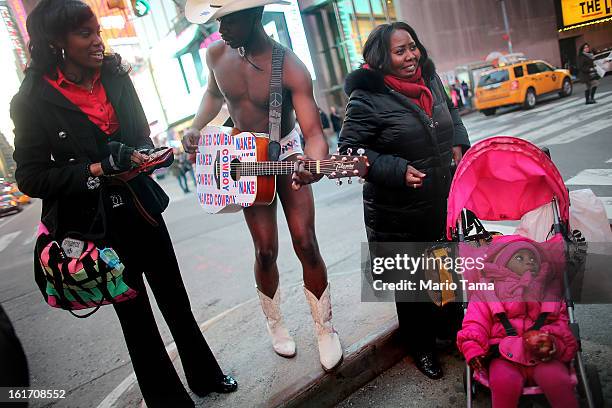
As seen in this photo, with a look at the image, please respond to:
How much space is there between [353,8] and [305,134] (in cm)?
2166

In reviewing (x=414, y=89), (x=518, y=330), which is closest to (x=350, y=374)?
(x=518, y=330)

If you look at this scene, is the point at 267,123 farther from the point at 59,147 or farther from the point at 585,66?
the point at 585,66

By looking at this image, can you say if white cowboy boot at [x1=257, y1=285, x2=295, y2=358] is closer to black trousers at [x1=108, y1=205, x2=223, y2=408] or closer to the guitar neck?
black trousers at [x1=108, y1=205, x2=223, y2=408]

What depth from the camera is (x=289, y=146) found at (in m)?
2.71

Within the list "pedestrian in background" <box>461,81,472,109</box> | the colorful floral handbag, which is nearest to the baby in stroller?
the colorful floral handbag

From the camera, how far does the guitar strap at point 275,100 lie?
2.54m

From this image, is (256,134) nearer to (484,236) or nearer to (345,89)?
(345,89)

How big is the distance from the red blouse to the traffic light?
87.2 inches

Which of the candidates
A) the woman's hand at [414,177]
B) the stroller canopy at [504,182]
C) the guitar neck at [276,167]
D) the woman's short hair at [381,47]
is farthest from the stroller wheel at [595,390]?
the woman's short hair at [381,47]

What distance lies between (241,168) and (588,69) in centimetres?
991

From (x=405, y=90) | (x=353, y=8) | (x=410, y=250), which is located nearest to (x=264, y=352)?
(x=410, y=250)

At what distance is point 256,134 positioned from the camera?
261cm

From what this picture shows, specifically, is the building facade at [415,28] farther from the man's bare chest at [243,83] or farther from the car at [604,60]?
the man's bare chest at [243,83]

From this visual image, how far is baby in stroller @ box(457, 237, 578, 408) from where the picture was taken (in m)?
1.89
